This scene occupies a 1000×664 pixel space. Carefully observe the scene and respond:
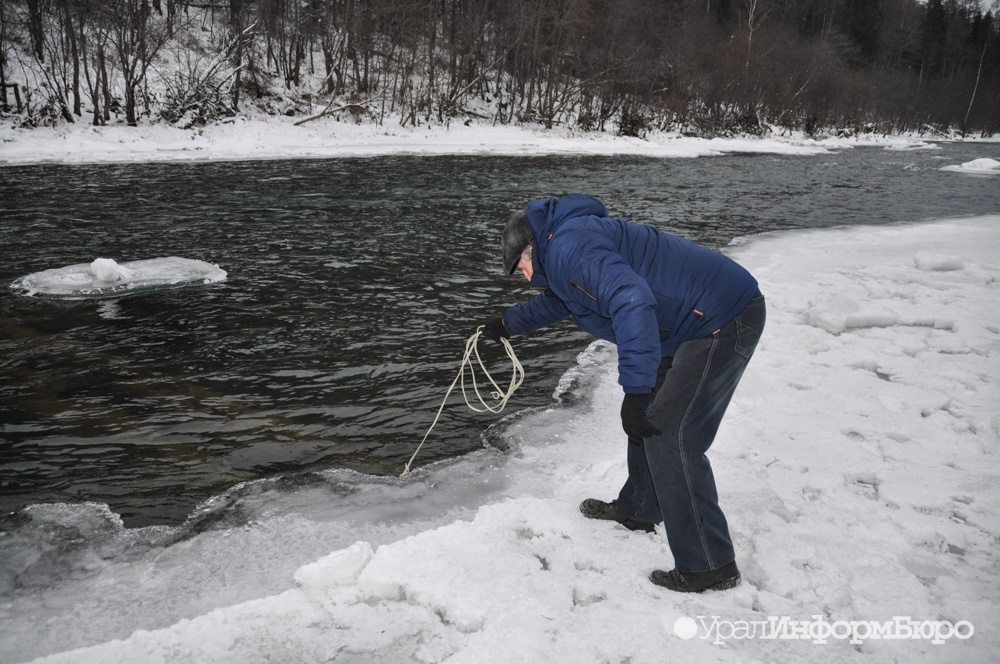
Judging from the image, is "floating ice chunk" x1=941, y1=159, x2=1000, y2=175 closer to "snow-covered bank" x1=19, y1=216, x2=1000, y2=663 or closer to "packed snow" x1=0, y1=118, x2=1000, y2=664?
"packed snow" x1=0, y1=118, x2=1000, y2=664

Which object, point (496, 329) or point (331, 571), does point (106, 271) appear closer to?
point (496, 329)

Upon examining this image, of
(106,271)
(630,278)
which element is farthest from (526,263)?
(106,271)

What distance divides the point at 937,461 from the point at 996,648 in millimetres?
1701

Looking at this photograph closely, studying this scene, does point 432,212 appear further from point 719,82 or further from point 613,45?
point 719,82

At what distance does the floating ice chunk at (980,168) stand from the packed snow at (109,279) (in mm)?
30118

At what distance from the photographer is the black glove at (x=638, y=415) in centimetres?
243

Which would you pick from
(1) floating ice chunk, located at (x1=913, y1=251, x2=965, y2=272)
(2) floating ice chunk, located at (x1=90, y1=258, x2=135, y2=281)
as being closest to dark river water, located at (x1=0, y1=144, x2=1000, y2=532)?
(2) floating ice chunk, located at (x1=90, y1=258, x2=135, y2=281)

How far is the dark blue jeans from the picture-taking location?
2635 millimetres

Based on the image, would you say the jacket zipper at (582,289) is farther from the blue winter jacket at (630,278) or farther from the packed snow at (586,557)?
the packed snow at (586,557)

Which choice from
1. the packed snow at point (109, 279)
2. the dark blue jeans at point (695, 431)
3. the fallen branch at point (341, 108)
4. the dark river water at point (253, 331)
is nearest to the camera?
the dark blue jeans at point (695, 431)

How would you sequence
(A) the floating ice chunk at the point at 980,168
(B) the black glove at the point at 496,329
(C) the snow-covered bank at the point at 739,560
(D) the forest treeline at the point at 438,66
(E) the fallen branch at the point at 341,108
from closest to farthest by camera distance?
(C) the snow-covered bank at the point at 739,560 < (B) the black glove at the point at 496,329 < (D) the forest treeline at the point at 438,66 < (A) the floating ice chunk at the point at 980,168 < (E) the fallen branch at the point at 341,108

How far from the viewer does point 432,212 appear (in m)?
12.9

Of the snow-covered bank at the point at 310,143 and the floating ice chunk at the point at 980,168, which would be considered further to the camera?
the floating ice chunk at the point at 980,168

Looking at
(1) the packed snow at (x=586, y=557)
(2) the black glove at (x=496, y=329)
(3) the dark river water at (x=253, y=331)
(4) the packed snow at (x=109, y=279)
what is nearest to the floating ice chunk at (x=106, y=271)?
(4) the packed snow at (x=109, y=279)
